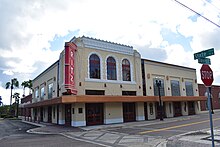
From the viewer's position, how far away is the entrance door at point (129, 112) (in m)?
27.2

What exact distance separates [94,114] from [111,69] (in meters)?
6.15

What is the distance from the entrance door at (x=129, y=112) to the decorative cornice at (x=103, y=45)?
23.2ft

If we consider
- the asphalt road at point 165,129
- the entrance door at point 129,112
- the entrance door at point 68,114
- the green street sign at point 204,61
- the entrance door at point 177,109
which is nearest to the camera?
the green street sign at point 204,61

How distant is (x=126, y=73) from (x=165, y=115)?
375 inches

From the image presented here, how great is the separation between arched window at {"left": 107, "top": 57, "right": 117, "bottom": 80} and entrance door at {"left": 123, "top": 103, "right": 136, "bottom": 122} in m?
3.96

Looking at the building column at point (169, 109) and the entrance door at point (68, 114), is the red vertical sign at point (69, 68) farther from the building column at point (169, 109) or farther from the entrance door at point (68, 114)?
the building column at point (169, 109)

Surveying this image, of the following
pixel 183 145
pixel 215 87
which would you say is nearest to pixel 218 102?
pixel 215 87

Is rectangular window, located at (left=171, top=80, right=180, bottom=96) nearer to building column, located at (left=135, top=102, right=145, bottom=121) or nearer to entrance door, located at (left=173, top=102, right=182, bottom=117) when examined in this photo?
entrance door, located at (left=173, top=102, right=182, bottom=117)

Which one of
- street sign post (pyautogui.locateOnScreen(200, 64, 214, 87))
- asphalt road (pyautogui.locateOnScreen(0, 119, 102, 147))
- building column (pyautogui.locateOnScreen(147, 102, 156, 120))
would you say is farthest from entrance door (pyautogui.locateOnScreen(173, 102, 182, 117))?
street sign post (pyautogui.locateOnScreen(200, 64, 214, 87))

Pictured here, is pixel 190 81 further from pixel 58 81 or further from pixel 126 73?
pixel 58 81

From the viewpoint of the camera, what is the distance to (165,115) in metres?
31.9

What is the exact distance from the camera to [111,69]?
2695 cm

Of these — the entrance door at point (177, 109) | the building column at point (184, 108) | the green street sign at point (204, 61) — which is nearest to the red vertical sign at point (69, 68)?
the green street sign at point (204, 61)

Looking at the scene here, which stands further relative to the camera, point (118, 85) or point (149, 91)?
point (149, 91)
